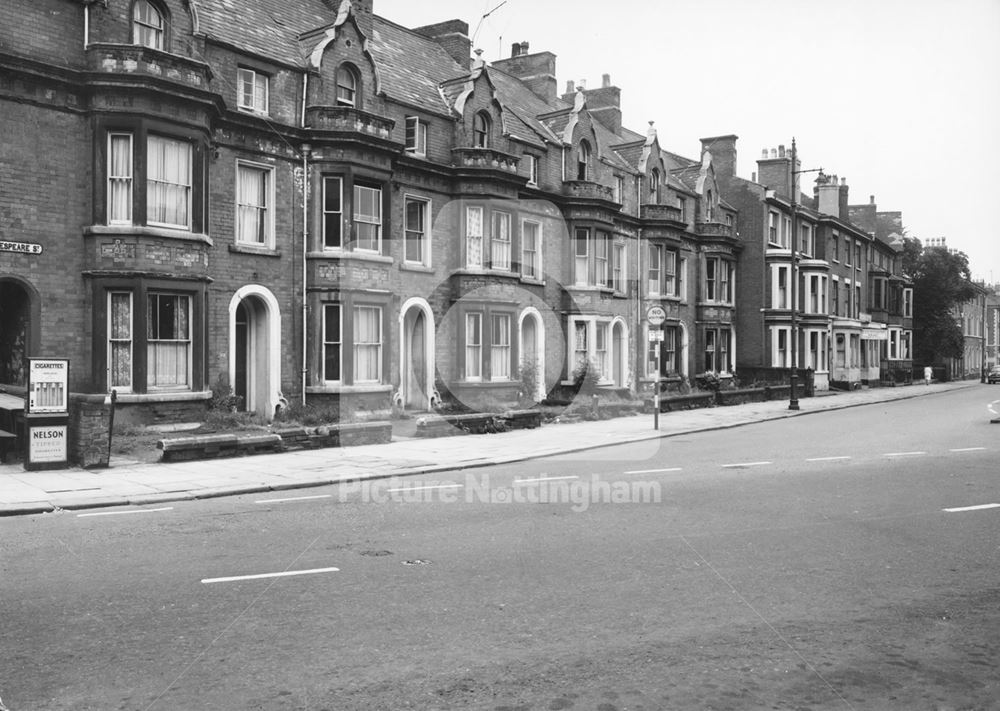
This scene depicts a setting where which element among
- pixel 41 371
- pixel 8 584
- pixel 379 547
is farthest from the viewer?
pixel 41 371

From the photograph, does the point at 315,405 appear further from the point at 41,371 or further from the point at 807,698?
the point at 807,698

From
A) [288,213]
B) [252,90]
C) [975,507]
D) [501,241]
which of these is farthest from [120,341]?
[975,507]

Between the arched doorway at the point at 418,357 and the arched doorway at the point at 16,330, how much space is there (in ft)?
37.6

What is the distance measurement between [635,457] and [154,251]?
1205cm

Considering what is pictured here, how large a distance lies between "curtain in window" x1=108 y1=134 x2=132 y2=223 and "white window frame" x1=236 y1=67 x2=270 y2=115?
152 inches

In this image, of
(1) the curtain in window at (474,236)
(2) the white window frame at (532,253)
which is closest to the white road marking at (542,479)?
(1) the curtain in window at (474,236)

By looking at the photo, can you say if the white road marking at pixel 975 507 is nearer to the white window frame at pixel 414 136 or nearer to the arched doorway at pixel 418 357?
the arched doorway at pixel 418 357

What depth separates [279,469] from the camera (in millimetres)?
15125

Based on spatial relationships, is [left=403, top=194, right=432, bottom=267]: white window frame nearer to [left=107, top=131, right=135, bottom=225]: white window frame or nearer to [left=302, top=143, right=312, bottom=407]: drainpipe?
[left=302, top=143, right=312, bottom=407]: drainpipe

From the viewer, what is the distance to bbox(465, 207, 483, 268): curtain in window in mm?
28609

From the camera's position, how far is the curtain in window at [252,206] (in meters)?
22.7

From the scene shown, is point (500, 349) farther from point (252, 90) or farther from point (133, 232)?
point (133, 232)

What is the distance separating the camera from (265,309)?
2328 centimetres

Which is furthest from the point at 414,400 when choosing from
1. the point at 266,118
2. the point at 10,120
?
the point at 10,120
